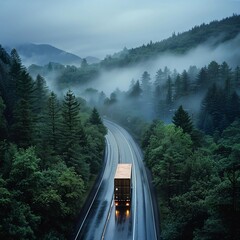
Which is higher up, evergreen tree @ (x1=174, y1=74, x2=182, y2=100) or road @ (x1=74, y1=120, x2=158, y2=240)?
evergreen tree @ (x1=174, y1=74, x2=182, y2=100)

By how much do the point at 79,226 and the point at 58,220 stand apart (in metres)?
5.67

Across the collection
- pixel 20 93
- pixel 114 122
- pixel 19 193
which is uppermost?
pixel 20 93

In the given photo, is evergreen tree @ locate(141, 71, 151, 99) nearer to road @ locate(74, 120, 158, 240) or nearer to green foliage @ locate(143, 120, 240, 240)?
green foliage @ locate(143, 120, 240, 240)

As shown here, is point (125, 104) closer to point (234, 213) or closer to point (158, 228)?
point (158, 228)

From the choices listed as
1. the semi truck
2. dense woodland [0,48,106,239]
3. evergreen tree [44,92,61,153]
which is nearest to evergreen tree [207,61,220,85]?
dense woodland [0,48,106,239]

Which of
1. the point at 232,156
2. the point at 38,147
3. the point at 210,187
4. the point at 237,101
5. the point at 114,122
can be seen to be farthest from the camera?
the point at 114,122

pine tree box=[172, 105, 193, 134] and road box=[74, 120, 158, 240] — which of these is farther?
pine tree box=[172, 105, 193, 134]

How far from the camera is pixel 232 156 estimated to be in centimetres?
6097

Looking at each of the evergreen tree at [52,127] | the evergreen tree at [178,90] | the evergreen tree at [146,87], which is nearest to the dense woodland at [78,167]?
the evergreen tree at [52,127]

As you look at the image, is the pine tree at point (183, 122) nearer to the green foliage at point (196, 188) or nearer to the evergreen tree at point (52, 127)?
the green foliage at point (196, 188)

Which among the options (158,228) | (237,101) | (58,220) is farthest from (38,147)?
(237,101)

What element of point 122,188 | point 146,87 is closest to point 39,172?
point 122,188

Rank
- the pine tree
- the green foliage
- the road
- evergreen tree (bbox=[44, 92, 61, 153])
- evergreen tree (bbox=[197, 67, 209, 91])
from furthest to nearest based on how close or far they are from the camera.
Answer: evergreen tree (bbox=[197, 67, 209, 91]) < the pine tree < evergreen tree (bbox=[44, 92, 61, 153]) < the road < the green foliage

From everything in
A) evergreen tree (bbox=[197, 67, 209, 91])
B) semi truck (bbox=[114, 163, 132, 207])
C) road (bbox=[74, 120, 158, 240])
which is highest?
evergreen tree (bbox=[197, 67, 209, 91])
